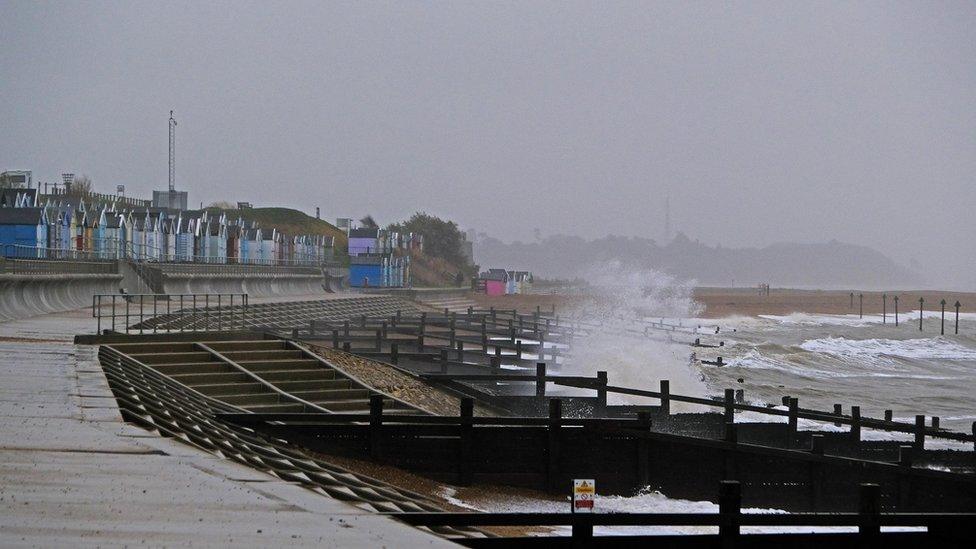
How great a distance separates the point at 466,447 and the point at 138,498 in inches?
347

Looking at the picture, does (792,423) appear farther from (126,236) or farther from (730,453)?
(126,236)

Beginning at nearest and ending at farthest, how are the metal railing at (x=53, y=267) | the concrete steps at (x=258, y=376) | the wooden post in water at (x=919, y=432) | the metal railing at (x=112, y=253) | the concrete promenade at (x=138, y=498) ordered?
the concrete promenade at (x=138, y=498) < the wooden post in water at (x=919, y=432) < the concrete steps at (x=258, y=376) < the metal railing at (x=53, y=267) < the metal railing at (x=112, y=253)

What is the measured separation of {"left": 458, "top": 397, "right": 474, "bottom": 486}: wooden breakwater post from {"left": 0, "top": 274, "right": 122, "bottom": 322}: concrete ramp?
1545 cm

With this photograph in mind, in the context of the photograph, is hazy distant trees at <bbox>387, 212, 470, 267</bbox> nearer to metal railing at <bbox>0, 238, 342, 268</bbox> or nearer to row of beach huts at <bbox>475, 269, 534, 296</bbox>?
row of beach huts at <bbox>475, 269, 534, 296</bbox>

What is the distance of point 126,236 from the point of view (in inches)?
2532

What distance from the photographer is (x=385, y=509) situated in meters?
9.31

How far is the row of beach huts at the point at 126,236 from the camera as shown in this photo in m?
53.8

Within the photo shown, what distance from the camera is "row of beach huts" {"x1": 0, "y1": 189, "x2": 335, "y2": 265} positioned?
53812mm

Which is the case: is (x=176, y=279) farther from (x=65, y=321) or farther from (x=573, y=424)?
(x=573, y=424)

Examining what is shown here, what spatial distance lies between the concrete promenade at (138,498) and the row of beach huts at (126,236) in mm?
27343

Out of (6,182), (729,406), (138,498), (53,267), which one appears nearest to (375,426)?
(729,406)

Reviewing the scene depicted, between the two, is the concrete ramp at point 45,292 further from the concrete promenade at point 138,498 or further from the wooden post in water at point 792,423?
the wooden post in water at point 792,423

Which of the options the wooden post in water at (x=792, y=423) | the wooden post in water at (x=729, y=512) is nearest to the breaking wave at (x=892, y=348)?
the wooden post in water at (x=792, y=423)

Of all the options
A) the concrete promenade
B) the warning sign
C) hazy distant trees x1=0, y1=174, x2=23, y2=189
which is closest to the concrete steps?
the concrete promenade
